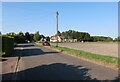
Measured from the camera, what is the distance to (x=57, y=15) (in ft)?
203

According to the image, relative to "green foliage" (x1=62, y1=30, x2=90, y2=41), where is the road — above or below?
below

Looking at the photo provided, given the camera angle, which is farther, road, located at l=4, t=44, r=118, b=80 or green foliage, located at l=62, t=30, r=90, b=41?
green foliage, located at l=62, t=30, r=90, b=41

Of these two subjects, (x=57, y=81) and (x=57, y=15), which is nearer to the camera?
(x=57, y=81)

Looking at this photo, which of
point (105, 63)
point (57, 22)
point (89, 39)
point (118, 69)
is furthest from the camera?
point (89, 39)

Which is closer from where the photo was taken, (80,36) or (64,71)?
(64,71)

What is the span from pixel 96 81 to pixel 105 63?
8.73 meters

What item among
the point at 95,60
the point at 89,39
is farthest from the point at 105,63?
the point at 89,39

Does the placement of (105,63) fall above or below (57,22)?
below

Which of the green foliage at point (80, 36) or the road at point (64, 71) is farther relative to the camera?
the green foliage at point (80, 36)

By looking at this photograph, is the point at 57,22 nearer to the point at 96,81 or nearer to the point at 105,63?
the point at 105,63

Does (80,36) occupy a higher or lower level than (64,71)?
higher

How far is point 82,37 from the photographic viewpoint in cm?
18838

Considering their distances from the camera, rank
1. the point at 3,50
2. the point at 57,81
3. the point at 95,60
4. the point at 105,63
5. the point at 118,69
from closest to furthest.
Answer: the point at 57,81, the point at 118,69, the point at 105,63, the point at 95,60, the point at 3,50

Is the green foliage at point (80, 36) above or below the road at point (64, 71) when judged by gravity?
above
